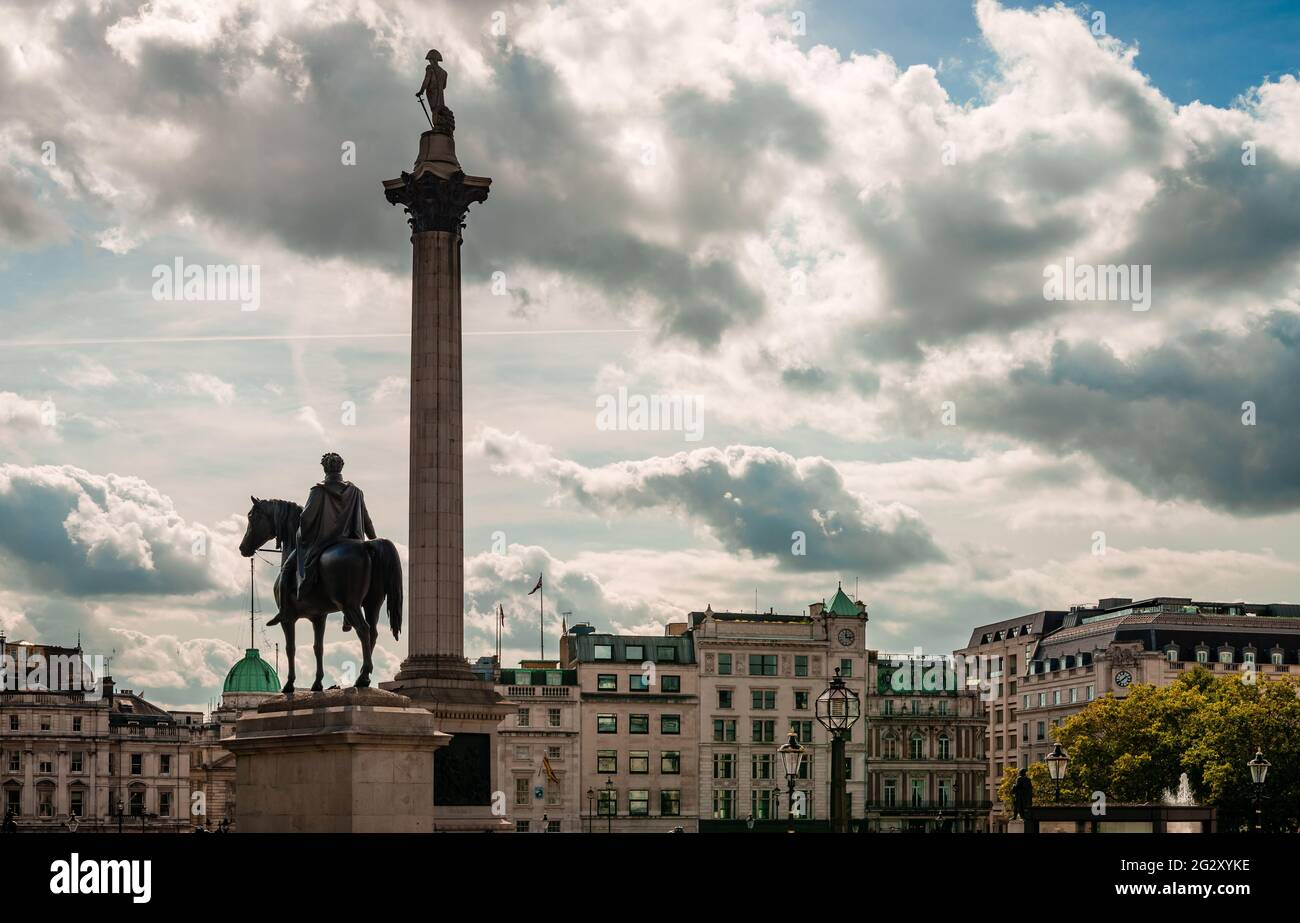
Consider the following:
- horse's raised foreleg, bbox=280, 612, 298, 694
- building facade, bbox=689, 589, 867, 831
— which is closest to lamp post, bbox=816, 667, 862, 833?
horse's raised foreleg, bbox=280, 612, 298, 694

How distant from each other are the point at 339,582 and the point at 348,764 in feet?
10.9

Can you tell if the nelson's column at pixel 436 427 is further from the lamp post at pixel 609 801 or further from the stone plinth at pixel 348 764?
the lamp post at pixel 609 801

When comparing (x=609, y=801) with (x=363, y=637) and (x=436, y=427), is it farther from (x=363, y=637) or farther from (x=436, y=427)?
(x=363, y=637)

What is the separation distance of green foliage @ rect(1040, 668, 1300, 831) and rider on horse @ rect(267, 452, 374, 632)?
73794mm

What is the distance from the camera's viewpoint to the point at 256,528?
35625mm

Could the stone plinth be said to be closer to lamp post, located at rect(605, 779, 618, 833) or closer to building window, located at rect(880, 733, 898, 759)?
lamp post, located at rect(605, 779, 618, 833)

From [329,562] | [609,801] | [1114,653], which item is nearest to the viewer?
[329,562]

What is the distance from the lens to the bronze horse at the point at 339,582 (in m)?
34.8

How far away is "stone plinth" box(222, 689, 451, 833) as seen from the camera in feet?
110

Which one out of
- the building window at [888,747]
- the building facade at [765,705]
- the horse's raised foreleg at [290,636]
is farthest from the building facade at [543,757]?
the horse's raised foreleg at [290,636]

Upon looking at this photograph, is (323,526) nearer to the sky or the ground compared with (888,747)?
nearer to the sky

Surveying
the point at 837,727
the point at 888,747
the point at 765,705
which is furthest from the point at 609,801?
the point at 837,727

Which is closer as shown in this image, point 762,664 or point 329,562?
point 329,562
